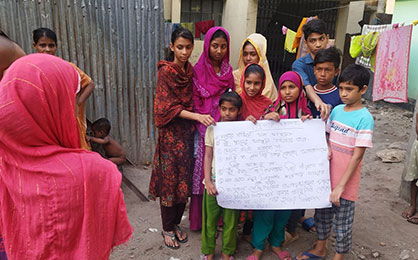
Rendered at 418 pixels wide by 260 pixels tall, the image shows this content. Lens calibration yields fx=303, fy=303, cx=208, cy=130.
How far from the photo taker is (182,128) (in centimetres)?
274

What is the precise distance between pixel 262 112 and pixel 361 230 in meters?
1.87

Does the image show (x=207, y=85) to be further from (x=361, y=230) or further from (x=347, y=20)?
(x=347, y=20)

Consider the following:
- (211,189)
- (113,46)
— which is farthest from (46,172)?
(113,46)

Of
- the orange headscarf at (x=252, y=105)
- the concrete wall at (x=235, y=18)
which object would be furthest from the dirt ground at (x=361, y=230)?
the concrete wall at (x=235, y=18)

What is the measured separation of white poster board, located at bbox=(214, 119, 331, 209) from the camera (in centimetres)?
234

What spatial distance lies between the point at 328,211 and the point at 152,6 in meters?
3.56

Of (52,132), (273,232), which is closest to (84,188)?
(52,132)

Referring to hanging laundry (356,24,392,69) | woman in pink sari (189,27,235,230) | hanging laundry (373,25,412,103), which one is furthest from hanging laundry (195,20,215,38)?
woman in pink sari (189,27,235,230)

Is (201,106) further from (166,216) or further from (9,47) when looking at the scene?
(9,47)

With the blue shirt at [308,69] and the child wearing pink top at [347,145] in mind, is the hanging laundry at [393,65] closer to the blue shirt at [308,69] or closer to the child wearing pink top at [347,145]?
the blue shirt at [308,69]

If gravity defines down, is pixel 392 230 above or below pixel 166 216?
below

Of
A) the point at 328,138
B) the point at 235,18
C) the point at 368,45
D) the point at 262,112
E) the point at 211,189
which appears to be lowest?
the point at 211,189

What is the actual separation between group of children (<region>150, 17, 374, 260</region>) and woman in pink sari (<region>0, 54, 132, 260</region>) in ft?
3.93

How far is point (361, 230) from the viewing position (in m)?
3.29
